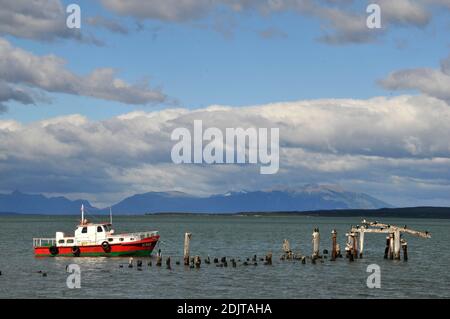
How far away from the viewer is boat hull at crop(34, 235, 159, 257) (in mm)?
85375

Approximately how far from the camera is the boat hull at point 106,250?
280ft

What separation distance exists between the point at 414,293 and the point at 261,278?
14.6 meters

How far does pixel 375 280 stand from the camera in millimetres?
66188

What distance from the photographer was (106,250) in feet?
279

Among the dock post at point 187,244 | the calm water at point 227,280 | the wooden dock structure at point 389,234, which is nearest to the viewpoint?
the calm water at point 227,280

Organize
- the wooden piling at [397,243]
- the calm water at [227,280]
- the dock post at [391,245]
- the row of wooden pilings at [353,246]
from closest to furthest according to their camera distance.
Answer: the calm water at [227,280] → the wooden piling at [397,243] → the row of wooden pilings at [353,246] → the dock post at [391,245]

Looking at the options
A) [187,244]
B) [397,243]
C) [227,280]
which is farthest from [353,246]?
[227,280]

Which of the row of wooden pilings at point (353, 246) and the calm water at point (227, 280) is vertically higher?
the row of wooden pilings at point (353, 246)

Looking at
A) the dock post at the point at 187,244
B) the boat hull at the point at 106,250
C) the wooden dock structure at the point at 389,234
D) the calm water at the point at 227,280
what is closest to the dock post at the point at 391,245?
the wooden dock structure at the point at 389,234

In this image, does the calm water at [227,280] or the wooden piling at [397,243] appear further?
the wooden piling at [397,243]

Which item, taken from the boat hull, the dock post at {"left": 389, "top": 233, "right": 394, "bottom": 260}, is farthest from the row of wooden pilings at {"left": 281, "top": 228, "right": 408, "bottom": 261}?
the boat hull

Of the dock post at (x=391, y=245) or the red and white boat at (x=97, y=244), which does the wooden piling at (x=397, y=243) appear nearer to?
the dock post at (x=391, y=245)
